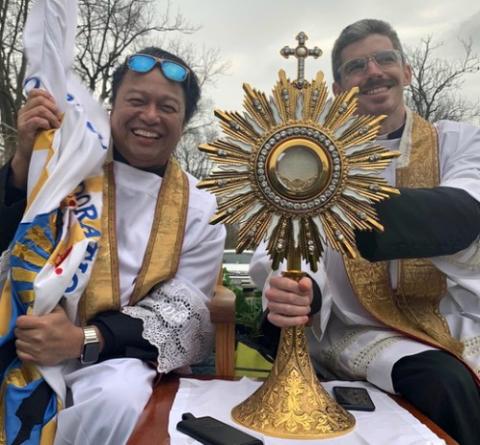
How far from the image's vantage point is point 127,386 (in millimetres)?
1814

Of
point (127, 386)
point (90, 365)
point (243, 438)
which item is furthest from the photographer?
point (90, 365)

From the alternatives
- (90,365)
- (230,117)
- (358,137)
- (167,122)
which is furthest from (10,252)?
(358,137)

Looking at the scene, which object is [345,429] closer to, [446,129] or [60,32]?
[446,129]

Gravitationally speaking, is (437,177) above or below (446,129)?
below

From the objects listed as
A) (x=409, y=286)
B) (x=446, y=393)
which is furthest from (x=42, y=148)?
(x=446, y=393)

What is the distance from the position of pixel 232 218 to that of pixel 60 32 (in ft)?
3.62

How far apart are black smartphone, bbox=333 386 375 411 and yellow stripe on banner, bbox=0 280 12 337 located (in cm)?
106

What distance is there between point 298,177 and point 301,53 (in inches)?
13.0

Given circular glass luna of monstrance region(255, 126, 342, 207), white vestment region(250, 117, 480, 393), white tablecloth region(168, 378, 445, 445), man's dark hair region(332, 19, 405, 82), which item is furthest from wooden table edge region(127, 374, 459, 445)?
man's dark hair region(332, 19, 405, 82)

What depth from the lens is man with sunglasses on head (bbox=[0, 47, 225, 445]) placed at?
6.02 feet

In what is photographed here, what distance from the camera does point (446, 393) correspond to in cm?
177

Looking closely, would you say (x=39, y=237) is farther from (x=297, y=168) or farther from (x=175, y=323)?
(x=297, y=168)

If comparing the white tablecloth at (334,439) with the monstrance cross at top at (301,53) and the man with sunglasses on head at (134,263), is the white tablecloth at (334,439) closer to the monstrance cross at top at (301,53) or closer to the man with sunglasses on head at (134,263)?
the man with sunglasses on head at (134,263)

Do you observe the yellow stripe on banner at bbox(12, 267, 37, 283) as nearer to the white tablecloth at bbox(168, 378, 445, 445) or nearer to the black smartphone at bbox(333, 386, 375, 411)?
the white tablecloth at bbox(168, 378, 445, 445)
